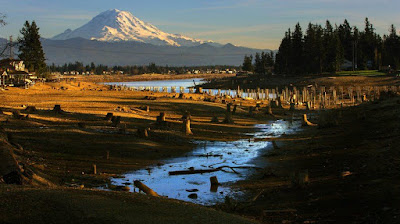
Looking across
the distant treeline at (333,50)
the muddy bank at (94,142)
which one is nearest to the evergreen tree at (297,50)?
the distant treeline at (333,50)

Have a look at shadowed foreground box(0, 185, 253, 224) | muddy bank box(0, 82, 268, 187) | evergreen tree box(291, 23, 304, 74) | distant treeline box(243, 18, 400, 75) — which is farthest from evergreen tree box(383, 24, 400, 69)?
shadowed foreground box(0, 185, 253, 224)

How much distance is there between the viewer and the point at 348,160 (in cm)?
1934

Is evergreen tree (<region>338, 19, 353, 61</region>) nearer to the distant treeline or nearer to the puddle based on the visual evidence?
the distant treeline

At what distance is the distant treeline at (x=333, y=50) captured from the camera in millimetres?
116688

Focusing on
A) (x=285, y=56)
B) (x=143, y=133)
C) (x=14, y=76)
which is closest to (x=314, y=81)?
(x=285, y=56)

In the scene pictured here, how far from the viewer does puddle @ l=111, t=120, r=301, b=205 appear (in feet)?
53.9

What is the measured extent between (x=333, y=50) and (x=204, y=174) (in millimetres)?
101756

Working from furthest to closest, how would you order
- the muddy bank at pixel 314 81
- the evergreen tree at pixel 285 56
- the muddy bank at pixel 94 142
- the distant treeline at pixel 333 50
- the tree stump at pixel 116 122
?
1. the evergreen tree at pixel 285 56
2. the distant treeline at pixel 333 50
3. the muddy bank at pixel 314 81
4. the tree stump at pixel 116 122
5. the muddy bank at pixel 94 142

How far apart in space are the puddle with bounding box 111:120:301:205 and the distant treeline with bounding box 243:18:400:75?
3531 inches

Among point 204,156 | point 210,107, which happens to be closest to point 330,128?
point 204,156

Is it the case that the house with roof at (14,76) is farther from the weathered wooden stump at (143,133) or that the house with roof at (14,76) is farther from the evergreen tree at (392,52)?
the evergreen tree at (392,52)

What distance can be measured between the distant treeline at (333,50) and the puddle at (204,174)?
89.7m

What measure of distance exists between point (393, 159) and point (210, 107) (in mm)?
35820

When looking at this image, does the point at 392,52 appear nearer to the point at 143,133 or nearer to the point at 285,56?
the point at 285,56
